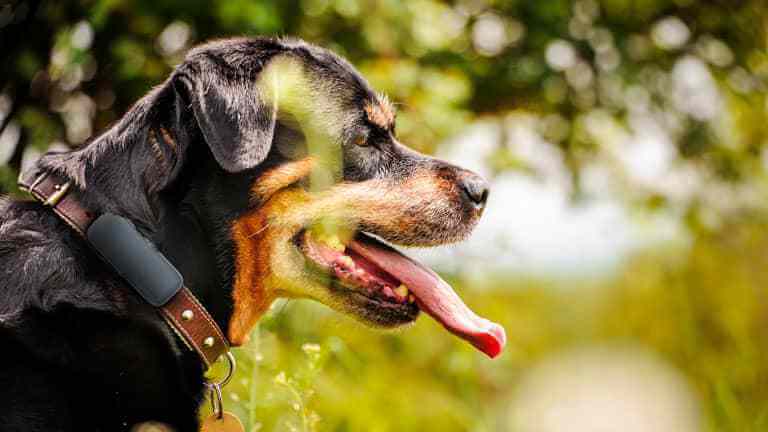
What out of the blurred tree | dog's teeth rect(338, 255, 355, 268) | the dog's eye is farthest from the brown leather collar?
the blurred tree

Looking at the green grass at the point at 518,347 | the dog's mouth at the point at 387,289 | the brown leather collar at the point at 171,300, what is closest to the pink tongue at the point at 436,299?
the dog's mouth at the point at 387,289

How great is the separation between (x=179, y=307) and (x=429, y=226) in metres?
0.93

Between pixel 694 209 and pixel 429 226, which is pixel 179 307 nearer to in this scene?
pixel 429 226

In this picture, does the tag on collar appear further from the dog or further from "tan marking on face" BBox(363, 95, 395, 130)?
"tan marking on face" BBox(363, 95, 395, 130)

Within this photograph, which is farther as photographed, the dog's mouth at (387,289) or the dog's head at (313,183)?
the dog's mouth at (387,289)

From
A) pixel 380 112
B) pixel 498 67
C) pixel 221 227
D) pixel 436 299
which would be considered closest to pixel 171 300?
pixel 221 227

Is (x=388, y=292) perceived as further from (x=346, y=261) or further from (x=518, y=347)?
(x=518, y=347)

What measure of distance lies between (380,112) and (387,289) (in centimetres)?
64

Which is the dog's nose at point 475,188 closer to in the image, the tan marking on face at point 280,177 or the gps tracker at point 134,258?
the tan marking on face at point 280,177

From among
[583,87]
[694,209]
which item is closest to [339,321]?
[583,87]

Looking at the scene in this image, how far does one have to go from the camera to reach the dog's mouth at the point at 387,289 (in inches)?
111

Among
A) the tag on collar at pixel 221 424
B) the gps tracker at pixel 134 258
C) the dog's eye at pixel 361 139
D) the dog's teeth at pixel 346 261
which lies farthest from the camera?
the dog's eye at pixel 361 139

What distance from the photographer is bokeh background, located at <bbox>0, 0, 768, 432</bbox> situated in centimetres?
423

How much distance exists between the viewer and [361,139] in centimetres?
305
